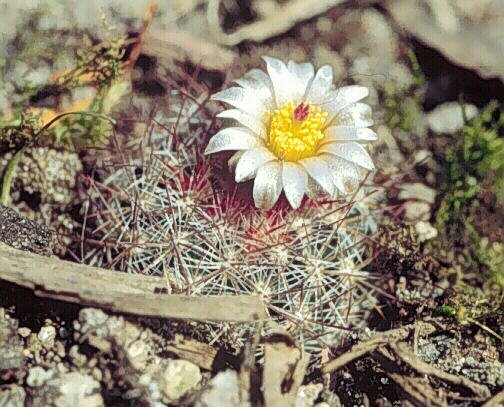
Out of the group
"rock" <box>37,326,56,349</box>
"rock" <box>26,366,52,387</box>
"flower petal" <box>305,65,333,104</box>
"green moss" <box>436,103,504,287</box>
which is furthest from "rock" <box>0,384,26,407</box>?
"green moss" <box>436,103,504,287</box>

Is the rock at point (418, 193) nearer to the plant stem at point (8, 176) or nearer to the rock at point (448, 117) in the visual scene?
the rock at point (448, 117)

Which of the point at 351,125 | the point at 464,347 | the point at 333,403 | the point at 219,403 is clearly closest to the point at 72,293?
the point at 219,403

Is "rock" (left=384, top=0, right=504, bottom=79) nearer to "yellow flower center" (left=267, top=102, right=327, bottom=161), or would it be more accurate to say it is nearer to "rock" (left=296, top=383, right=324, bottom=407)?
"yellow flower center" (left=267, top=102, right=327, bottom=161)

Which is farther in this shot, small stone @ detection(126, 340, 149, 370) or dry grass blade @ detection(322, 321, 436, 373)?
dry grass blade @ detection(322, 321, 436, 373)

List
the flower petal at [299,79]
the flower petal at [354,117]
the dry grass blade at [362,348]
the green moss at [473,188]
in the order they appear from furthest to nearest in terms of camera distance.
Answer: the green moss at [473,188] < the flower petal at [299,79] < the flower petal at [354,117] < the dry grass blade at [362,348]

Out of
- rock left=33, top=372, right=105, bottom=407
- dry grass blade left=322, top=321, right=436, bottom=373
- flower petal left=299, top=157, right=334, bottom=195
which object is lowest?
dry grass blade left=322, top=321, right=436, bottom=373

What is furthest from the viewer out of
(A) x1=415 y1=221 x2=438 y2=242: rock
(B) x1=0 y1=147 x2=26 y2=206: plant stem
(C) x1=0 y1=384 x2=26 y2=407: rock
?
(A) x1=415 y1=221 x2=438 y2=242: rock

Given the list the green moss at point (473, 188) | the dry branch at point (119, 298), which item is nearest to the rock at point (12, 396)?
the dry branch at point (119, 298)
